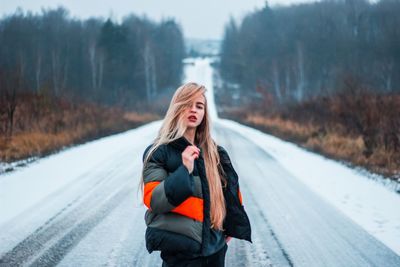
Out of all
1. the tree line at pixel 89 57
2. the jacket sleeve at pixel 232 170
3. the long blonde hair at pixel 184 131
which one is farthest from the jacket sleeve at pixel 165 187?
the tree line at pixel 89 57

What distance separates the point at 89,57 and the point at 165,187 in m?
49.1

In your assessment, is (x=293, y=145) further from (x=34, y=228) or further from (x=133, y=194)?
(x=34, y=228)

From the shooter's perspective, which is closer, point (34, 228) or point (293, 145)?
point (34, 228)

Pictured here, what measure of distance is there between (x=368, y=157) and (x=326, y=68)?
147ft

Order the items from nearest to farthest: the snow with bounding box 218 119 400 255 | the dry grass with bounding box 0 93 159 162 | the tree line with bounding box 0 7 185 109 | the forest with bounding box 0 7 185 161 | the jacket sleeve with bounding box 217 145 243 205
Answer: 1. the jacket sleeve with bounding box 217 145 243 205
2. the snow with bounding box 218 119 400 255
3. the dry grass with bounding box 0 93 159 162
4. the forest with bounding box 0 7 185 161
5. the tree line with bounding box 0 7 185 109

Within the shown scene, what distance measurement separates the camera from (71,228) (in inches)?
202

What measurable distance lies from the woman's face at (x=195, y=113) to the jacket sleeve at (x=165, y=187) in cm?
30

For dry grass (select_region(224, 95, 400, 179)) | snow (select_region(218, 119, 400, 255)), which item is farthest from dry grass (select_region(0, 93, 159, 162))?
dry grass (select_region(224, 95, 400, 179))

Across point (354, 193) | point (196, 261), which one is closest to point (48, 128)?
point (354, 193)

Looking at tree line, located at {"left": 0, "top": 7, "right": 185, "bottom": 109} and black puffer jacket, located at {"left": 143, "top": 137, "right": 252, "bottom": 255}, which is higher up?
tree line, located at {"left": 0, "top": 7, "right": 185, "bottom": 109}

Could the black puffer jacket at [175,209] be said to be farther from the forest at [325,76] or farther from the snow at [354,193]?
the forest at [325,76]

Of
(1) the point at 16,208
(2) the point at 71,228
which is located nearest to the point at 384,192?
(2) the point at 71,228

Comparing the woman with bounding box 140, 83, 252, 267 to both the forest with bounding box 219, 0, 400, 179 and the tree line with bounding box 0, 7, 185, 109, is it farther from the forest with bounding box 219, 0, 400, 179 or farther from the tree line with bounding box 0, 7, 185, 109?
the tree line with bounding box 0, 7, 185, 109

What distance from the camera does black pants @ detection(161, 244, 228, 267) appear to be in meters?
2.19
